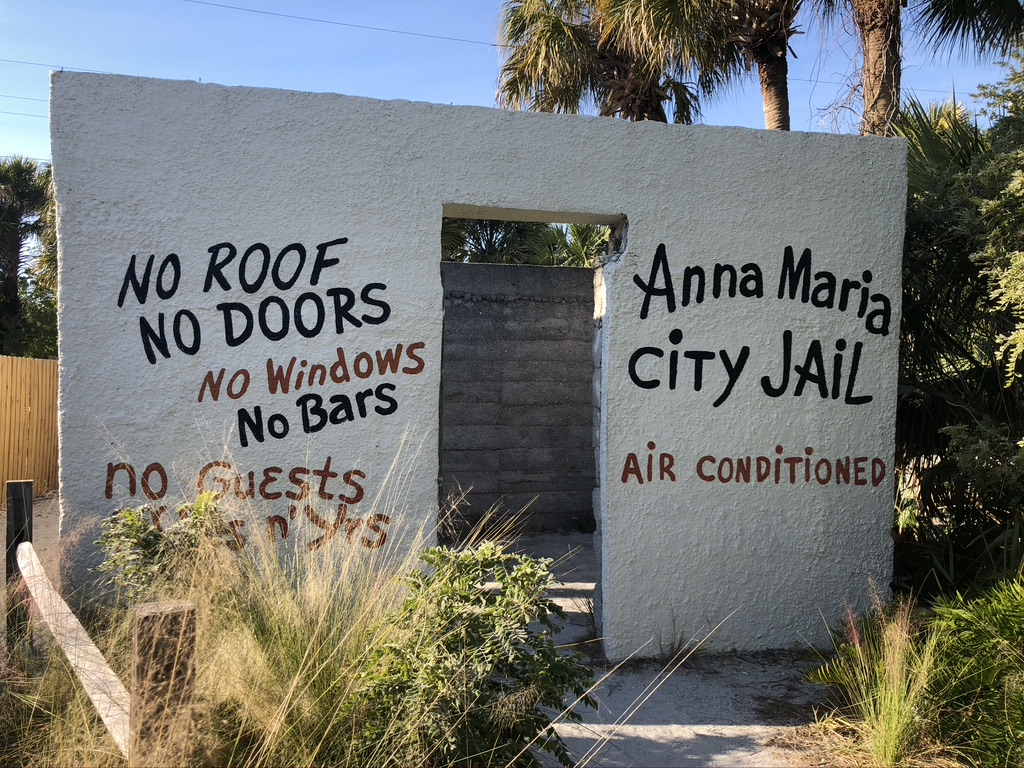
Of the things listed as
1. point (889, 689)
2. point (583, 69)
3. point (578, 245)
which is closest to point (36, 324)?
point (578, 245)

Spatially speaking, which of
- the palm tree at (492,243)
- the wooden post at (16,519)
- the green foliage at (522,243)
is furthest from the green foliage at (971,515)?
the palm tree at (492,243)

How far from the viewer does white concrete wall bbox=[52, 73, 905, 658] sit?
4.26 m

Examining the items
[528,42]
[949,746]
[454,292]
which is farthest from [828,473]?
[528,42]

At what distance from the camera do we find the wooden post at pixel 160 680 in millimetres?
2352

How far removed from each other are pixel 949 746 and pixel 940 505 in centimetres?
274

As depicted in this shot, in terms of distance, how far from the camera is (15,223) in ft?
70.0

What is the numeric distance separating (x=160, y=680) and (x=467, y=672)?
3.21 feet

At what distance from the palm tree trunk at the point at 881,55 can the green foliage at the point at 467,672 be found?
6943 mm

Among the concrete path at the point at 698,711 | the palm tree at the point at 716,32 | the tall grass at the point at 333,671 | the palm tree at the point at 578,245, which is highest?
the palm tree at the point at 716,32

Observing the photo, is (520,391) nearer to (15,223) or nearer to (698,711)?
(698,711)

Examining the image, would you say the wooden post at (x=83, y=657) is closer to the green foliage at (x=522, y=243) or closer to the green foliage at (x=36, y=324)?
the green foliage at (x=522, y=243)

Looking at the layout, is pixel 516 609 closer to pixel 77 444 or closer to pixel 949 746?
pixel 949 746

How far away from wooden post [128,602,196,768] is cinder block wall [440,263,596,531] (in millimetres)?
5196

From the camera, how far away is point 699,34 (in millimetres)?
9180
